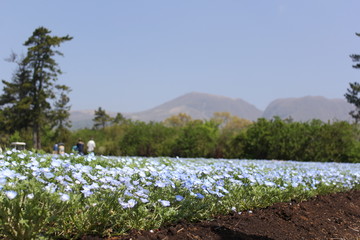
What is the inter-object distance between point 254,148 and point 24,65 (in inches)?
985

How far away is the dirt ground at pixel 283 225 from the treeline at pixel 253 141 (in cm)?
1603

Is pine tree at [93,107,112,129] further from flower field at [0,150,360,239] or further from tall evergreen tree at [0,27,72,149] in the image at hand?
flower field at [0,150,360,239]

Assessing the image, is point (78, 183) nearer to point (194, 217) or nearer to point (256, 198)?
point (194, 217)

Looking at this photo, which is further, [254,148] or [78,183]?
[254,148]

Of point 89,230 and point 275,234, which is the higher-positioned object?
point 89,230

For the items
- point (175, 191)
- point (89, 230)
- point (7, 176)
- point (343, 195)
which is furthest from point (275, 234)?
point (343, 195)

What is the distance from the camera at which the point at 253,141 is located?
22984 millimetres

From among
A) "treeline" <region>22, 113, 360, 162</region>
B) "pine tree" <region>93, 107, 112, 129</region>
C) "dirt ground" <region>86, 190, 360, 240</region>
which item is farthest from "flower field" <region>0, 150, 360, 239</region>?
"pine tree" <region>93, 107, 112, 129</region>

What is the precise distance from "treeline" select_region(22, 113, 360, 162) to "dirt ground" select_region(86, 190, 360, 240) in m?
16.0

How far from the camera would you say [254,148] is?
23188mm

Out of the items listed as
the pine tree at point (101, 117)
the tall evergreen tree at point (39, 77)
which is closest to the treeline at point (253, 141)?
the tall evergreen tree at point (39, 77)

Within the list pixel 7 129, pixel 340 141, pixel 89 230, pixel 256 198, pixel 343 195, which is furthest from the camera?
pixel 7 129

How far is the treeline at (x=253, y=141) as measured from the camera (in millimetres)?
21469

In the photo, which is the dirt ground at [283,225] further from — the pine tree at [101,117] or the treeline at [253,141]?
the pine tree at [101,117]
